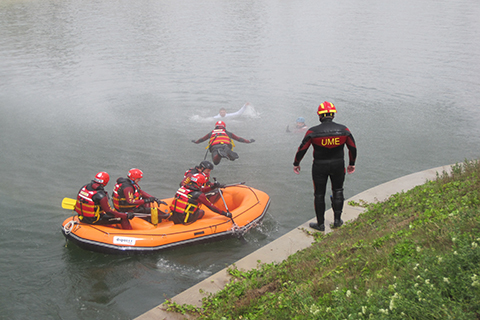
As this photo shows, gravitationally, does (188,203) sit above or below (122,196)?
below

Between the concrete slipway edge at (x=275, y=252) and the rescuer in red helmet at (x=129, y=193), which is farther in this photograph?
the rescuer in red helmet at (x=129, y=193)

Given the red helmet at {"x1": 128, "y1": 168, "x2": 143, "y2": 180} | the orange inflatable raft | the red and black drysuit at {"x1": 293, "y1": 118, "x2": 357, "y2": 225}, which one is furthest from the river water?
the red and black drysuit at {"x1": 293, "y1": 118, "x2": 357, "y2": 225}

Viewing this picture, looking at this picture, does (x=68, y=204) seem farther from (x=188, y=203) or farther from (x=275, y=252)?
(x=275, y=252)

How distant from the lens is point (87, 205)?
7598mm

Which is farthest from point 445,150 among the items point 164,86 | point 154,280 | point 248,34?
point 248,34

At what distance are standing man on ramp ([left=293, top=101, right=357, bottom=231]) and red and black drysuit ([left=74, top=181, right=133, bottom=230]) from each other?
3.73 m

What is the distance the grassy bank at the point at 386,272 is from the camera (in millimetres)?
2908

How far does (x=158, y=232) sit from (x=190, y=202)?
886 mm

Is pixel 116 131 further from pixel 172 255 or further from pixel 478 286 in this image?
pixel 478 286

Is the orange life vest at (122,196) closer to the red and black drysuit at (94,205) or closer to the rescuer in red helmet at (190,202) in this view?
the red and black drysuit at (94,205)

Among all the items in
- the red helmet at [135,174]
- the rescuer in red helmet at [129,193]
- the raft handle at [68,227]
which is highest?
the red helmet at [135,174]

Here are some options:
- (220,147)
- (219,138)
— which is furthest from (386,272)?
(219,138)

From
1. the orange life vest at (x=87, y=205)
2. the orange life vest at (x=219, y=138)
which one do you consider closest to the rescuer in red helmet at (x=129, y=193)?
the orange life vest at (x=87, y=205)

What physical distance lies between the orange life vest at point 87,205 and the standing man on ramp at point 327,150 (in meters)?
3.93
